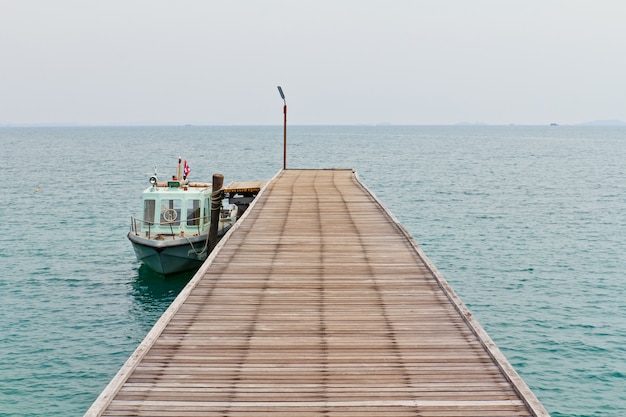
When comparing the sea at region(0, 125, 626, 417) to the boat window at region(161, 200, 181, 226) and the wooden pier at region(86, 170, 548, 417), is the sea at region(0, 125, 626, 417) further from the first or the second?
the wooden pier at region(86, 170, 548, 417)

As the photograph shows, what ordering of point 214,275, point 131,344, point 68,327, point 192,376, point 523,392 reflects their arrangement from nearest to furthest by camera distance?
point 523,392
point 192,376
point 214,275
point 131,344
point 68,327

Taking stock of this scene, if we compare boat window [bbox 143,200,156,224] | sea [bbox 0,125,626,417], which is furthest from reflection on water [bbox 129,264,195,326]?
boat window [bbox 143,200,156,224]

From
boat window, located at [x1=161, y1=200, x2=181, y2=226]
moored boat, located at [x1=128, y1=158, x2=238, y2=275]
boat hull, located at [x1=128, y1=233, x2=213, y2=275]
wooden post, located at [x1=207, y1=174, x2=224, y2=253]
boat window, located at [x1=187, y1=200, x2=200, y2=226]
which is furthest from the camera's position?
boat window, located at [x1=187, y1=200, x2=200, y2=226]

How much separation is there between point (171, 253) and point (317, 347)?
655 inches

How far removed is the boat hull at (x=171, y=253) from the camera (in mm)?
25594

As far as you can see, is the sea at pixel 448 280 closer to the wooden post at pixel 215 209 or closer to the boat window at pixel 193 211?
the wooden post at pixel 215 209

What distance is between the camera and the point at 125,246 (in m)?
34.7

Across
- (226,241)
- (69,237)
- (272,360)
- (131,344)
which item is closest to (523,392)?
(272,360)

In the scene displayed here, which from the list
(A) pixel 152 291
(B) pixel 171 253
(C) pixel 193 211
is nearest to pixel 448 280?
(C) pixel 193 211

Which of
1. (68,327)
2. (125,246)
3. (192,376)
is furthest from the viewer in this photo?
(125,246)

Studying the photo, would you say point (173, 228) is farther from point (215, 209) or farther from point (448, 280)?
point (448, 280)

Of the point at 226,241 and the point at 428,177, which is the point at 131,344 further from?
the point at 428,177

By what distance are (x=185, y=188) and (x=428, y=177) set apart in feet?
169

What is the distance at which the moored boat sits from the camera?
1017 inches
